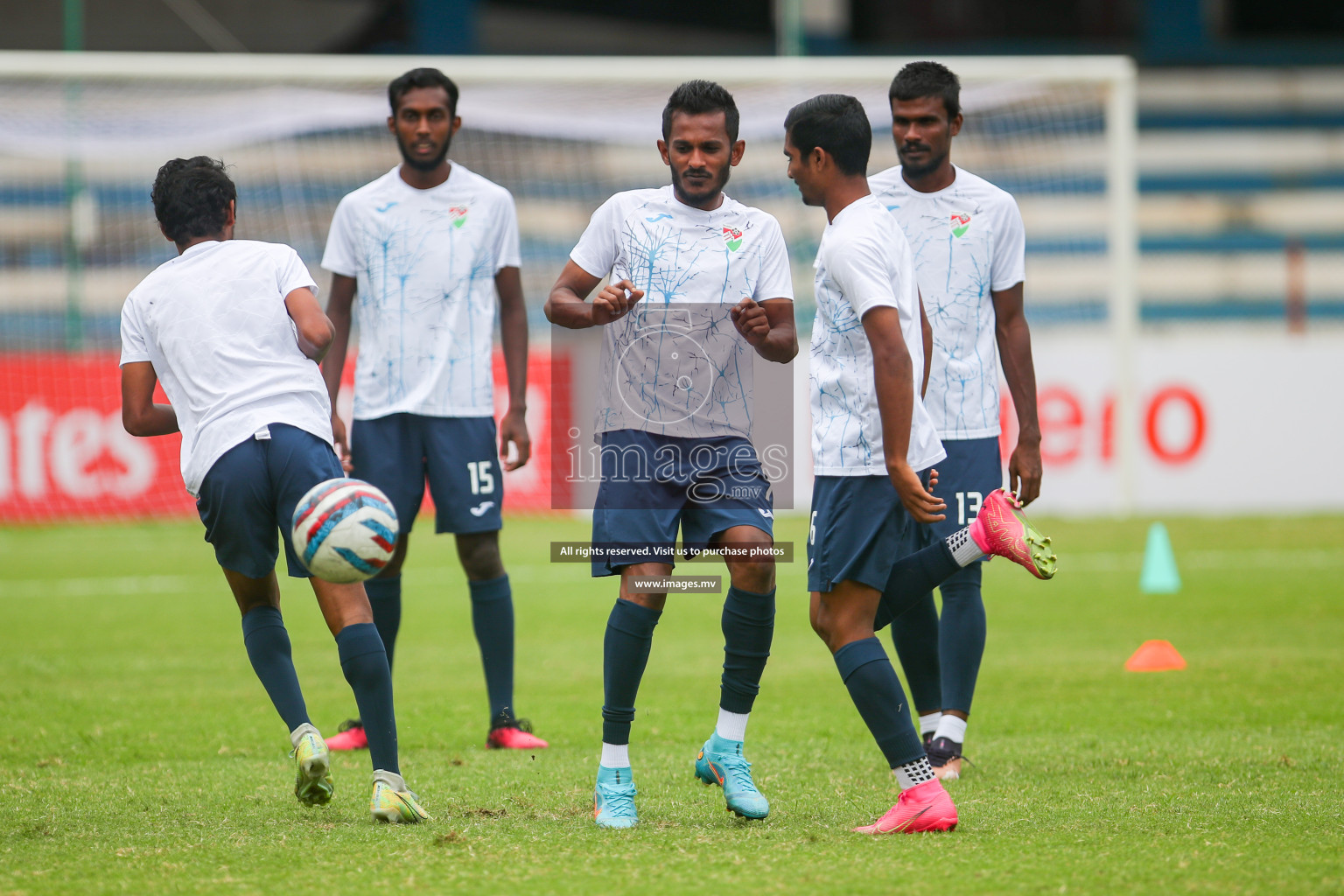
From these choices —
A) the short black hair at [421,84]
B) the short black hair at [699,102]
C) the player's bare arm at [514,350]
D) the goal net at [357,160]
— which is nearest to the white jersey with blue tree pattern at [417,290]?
the player's bare arm at [514,350]

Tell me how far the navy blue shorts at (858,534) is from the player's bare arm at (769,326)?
0.41m

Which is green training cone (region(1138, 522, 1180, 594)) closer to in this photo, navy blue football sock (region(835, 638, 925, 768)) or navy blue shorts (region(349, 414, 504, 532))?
navy blue shorts (region(349, 414, 504, 532))

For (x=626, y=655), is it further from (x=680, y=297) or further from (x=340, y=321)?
(x=340, y=321)

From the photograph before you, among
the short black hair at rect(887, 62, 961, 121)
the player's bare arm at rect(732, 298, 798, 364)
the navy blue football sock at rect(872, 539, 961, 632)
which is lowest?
the navy blue football sock at rect(872, 539, 961, 632)

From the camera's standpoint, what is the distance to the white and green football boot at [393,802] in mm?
4105

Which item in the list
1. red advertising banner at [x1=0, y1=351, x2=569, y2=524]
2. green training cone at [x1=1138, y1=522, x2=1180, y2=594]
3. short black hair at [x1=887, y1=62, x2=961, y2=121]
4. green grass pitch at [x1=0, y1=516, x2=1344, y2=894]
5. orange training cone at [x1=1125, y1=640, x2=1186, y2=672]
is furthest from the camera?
red advertising banner at [x1=0, y1=351, x2=569, y2=524]

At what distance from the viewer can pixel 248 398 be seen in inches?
169

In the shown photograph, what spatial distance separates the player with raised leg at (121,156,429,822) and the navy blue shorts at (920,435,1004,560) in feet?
6.56

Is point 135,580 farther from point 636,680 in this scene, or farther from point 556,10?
point 556,10

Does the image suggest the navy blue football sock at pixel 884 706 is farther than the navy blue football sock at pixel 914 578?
No

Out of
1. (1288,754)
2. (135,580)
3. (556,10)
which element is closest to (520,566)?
(135,580)

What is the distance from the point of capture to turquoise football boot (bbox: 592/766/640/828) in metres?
4.11

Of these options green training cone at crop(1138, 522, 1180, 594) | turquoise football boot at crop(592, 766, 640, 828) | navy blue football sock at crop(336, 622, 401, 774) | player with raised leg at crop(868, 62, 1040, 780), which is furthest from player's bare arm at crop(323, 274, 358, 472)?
green training cone at crop(1138, 522, 1180, 594)

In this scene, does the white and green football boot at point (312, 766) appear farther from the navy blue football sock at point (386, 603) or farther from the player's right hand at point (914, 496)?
the player's right hand at point (914, 496)
